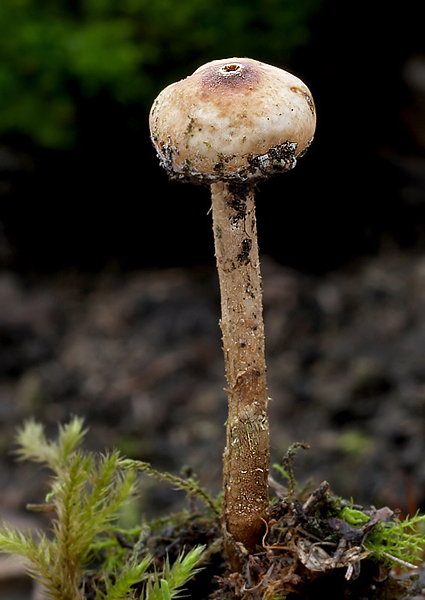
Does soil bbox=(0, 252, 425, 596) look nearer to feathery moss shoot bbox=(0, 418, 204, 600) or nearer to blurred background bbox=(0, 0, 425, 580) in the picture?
blurred background bbox=(0, 0, 425, 580)

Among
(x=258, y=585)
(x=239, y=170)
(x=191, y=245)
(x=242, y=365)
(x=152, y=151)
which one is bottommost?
(x=258, y=585)

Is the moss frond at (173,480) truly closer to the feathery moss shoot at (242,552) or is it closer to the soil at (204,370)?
the feathery moss shoot at (242,552)

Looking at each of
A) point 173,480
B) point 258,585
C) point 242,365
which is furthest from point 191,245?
point 258,585

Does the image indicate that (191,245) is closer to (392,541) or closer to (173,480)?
(173,480)

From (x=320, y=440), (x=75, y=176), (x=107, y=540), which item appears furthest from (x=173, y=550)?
(x=75, y=176)

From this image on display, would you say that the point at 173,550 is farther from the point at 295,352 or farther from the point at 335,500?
the point at 295,352

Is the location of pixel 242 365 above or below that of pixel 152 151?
below
